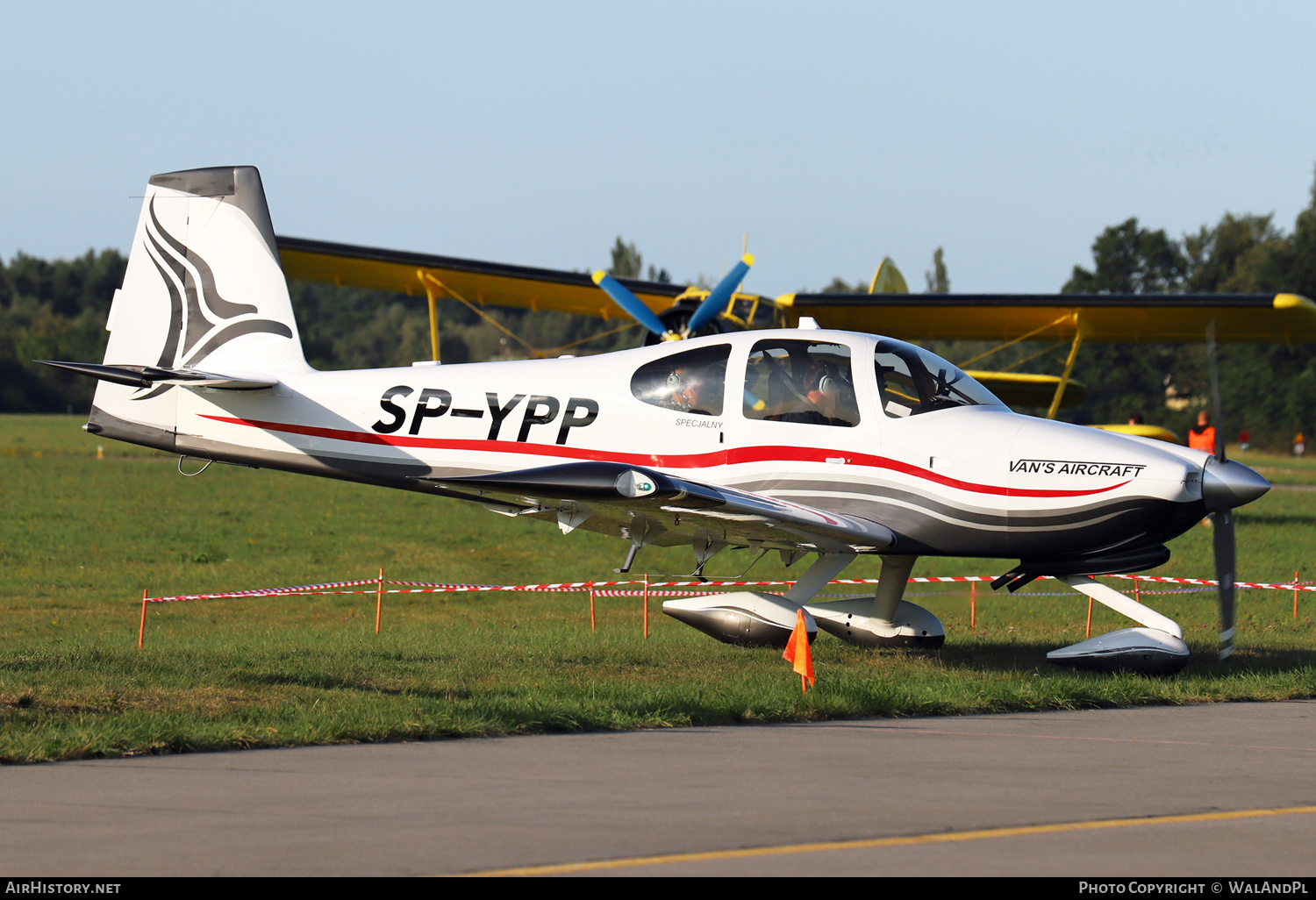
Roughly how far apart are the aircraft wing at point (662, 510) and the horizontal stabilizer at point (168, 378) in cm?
247

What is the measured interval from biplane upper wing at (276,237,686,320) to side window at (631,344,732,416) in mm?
12186

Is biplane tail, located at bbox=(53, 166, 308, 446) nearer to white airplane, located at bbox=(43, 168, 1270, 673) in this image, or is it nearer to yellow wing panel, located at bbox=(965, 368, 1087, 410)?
white airplane, located at bbox=(43, 168, 1270, 673)

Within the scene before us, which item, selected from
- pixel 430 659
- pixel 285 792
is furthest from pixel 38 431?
pixel 285 792

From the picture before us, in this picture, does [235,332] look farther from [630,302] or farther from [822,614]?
[630,302]

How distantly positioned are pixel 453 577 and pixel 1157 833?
1594 cm

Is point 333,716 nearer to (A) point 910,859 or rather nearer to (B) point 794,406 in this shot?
(A) point 910,859

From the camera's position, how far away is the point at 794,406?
1052cm

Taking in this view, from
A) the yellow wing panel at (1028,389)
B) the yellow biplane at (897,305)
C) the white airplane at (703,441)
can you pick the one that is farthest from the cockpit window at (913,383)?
the yellow wing panel at (1028,389)

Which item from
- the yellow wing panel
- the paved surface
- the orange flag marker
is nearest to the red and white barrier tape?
the orange flag marker

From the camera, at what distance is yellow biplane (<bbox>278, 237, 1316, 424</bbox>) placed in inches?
850

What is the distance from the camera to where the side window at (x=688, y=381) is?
1072 cm

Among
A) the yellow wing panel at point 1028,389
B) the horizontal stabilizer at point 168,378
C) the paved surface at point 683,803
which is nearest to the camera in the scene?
the paved surface at point 683,803

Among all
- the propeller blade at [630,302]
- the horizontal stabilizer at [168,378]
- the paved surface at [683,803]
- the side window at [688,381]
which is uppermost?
the propeller blade at [630,302]

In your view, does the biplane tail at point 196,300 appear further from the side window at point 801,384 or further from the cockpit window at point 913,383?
the cockpit window at point 913,383
